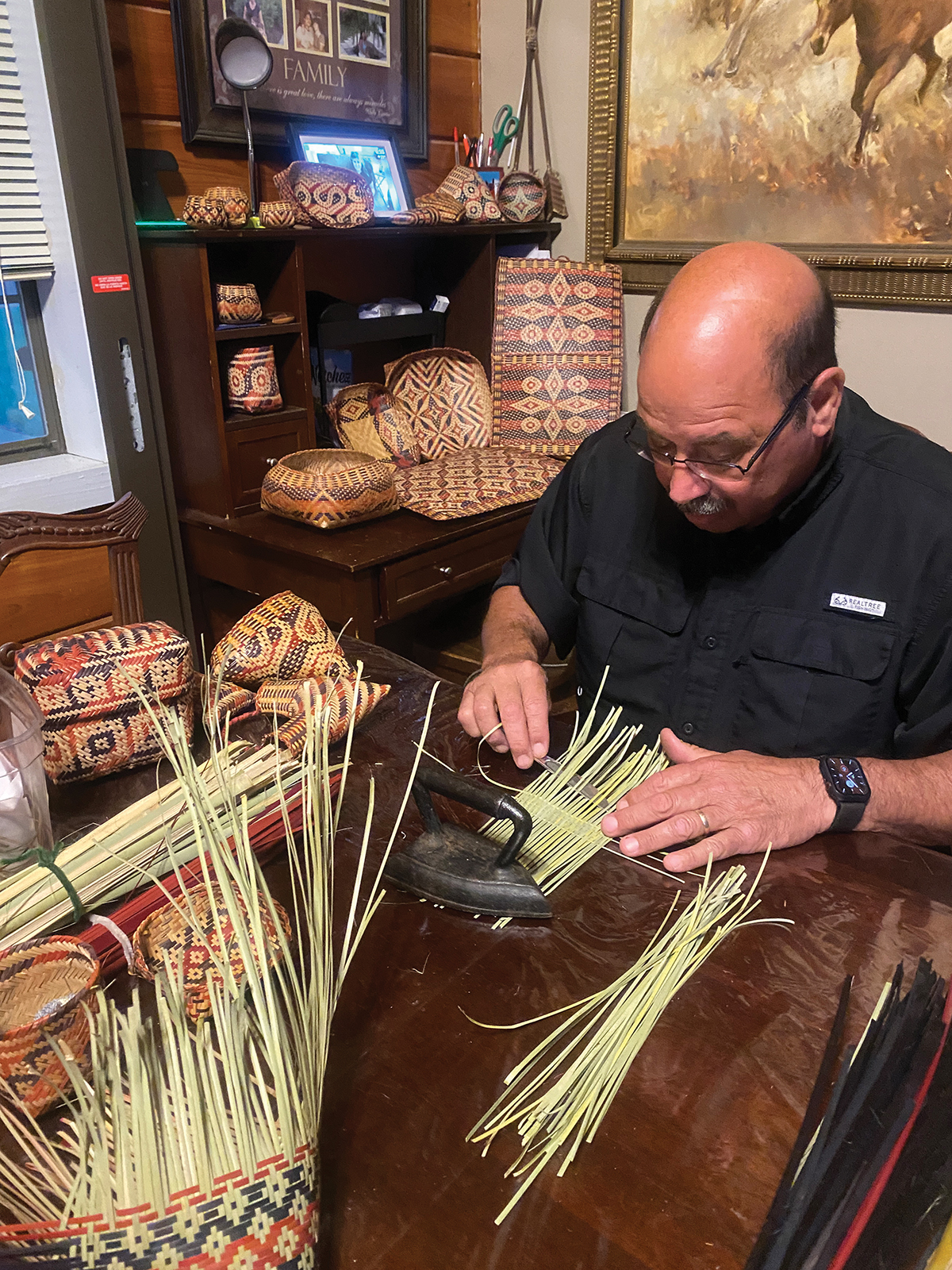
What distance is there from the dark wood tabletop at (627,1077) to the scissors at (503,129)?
9.82ft

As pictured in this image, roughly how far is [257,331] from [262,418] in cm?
24

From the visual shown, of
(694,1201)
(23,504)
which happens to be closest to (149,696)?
(694,1201)

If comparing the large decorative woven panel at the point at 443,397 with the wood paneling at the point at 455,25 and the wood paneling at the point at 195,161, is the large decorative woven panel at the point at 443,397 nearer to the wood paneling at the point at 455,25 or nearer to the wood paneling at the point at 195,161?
the wood paneling at the point at 195,161

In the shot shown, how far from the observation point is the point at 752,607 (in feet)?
5.08

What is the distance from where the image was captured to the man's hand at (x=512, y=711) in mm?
1266

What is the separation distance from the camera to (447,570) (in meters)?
2.54

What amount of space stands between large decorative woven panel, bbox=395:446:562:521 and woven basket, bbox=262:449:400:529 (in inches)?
5.6

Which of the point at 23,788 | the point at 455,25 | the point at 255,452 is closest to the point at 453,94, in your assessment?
the point at 455,25

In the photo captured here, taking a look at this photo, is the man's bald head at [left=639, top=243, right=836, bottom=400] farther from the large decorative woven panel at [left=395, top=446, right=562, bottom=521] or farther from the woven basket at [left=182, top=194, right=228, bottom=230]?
the woven basket at [left=182, top=194, right=228, bottom=230]

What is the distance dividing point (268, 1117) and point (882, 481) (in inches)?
54.0

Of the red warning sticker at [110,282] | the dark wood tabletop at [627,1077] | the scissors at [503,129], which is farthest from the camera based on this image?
the scissors at [503,129]

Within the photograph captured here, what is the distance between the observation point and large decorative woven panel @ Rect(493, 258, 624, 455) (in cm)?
314

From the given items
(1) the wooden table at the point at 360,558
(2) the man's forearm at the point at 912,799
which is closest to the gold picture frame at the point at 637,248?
(1) the wooden table at the point at 360,558

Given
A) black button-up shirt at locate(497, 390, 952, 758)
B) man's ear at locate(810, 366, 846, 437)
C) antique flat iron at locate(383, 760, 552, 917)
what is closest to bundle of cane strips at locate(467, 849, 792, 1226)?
antique flat iron at locate(383, 760, 552, 917)
